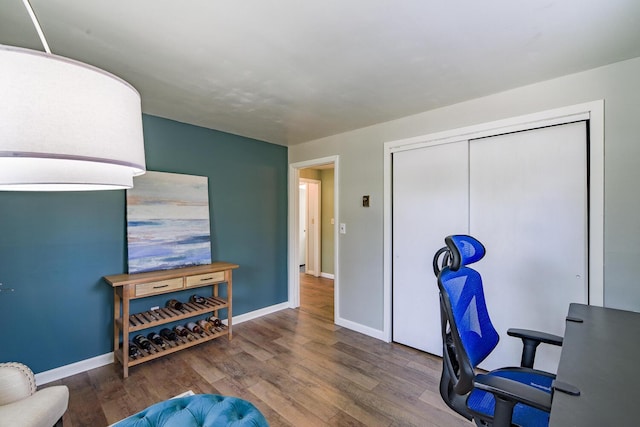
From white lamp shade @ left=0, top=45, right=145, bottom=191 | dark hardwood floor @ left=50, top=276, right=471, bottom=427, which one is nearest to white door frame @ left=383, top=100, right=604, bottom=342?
dark hardwood floor @ left=50, top=276, right=471, bottom=427

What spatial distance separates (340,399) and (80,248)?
8.27 ft

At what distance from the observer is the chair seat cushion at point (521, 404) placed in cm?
117

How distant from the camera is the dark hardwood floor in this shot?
1976 mm

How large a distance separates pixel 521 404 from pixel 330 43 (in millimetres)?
2037

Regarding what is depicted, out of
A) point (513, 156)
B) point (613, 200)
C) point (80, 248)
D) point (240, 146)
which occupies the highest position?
point (240, 146)

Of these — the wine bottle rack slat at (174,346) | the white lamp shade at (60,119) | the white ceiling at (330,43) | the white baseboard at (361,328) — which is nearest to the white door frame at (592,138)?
the white ceiling at (330,43)

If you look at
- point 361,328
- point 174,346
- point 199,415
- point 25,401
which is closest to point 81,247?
point 174,346

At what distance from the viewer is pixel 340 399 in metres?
2.15

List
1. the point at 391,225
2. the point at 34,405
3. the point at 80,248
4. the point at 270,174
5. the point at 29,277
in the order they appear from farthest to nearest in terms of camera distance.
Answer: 1. the point at 270,174
2. the point at 391,225
3. the point at 80,248
4. the point at 29,277
5. the point at 34,405

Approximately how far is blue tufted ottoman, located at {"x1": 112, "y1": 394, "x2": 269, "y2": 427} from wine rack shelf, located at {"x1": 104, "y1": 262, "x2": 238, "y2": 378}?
1429 mm

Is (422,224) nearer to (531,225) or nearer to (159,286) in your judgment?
(531,225)

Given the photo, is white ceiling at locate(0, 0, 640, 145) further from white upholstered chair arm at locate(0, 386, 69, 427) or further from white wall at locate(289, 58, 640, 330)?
white upholstered chair arm at locate(0, 386, 69, 427)

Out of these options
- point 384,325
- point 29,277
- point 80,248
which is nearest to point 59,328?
point 29,277

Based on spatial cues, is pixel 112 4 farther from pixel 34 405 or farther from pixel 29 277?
pixel 29 277
